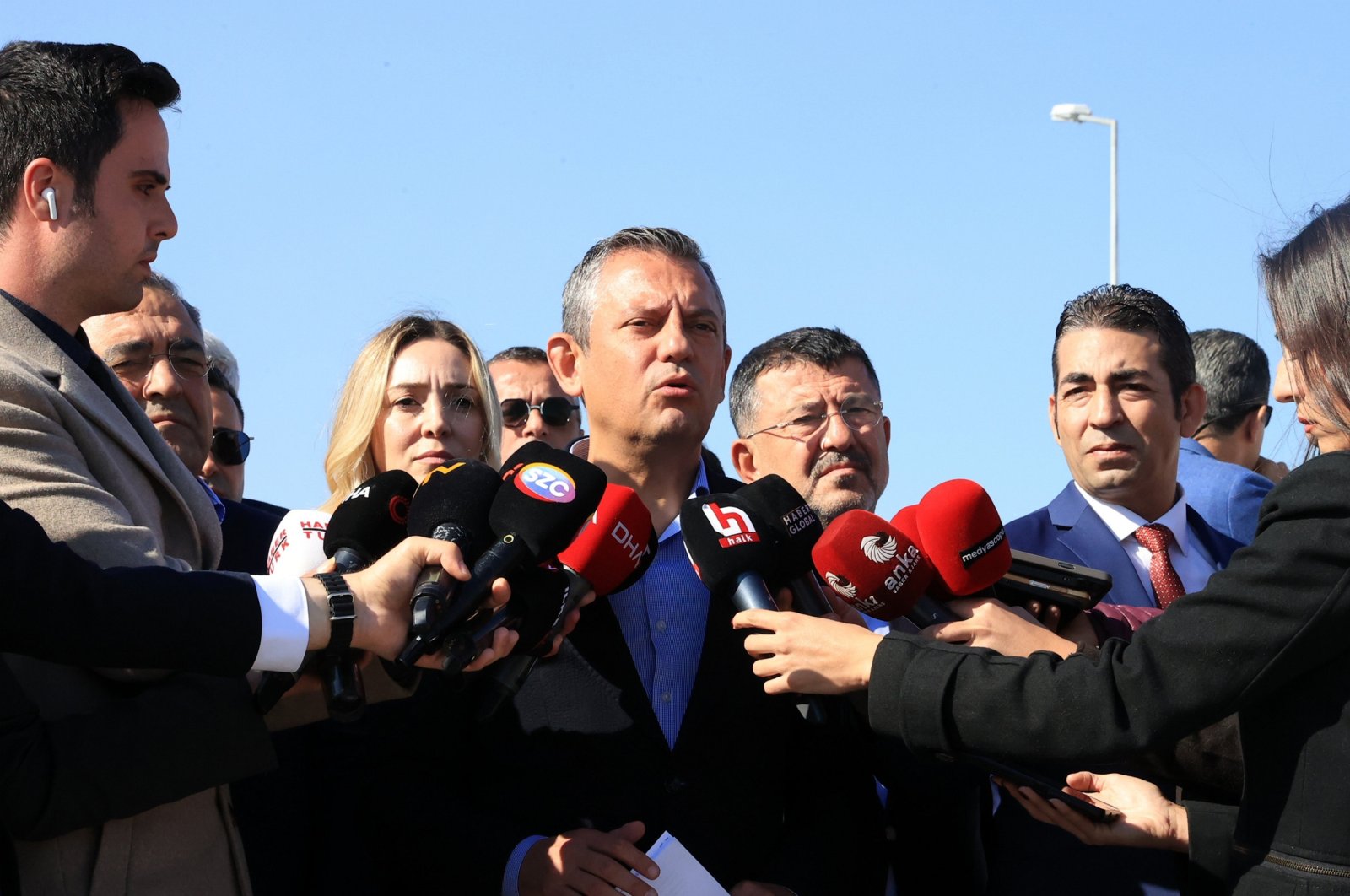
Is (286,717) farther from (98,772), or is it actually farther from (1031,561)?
(1031,561)

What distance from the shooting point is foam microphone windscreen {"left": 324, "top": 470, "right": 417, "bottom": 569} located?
10.5 feet

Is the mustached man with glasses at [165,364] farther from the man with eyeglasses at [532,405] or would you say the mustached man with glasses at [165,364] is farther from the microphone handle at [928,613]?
the microphone handle at [928,613]

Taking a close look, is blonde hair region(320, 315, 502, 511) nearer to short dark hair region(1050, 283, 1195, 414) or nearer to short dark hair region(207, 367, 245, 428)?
short dark hair region(207, 367, 245, 428)

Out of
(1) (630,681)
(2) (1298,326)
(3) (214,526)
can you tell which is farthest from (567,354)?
(2) (1298,326)

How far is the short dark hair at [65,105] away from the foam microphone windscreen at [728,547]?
1.46 meters

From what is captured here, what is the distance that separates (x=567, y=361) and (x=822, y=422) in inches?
58.6

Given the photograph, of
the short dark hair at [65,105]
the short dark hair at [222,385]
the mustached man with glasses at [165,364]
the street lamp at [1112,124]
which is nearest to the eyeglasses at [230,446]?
the short dark hair at [222,385]

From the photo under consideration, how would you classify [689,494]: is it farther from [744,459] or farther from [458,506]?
[744,459]

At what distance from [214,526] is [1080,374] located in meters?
3.25

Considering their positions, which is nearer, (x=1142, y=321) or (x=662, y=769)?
(x=662, y=769)

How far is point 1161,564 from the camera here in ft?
15.9

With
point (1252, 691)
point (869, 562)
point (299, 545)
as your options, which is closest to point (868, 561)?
point (869, 562)

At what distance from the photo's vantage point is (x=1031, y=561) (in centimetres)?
346

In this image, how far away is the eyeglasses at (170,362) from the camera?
4836mm
